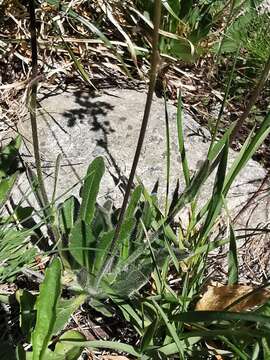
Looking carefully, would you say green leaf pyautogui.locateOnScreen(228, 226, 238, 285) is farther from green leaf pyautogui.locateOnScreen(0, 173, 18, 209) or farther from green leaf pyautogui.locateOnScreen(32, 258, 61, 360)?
green leaf pyautogui.locateOnScreen(0, 173, 18, 209)

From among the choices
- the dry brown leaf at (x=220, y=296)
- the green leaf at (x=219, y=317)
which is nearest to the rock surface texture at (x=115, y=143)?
the dry brown leaf at (x=220, y=296)

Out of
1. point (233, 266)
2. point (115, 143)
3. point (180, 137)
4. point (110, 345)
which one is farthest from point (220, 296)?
point (115, 143)

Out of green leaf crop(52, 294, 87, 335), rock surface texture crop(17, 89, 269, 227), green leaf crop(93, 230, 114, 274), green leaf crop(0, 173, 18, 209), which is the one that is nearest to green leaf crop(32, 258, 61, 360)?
green leaf crop(52, 294, 87, 335)

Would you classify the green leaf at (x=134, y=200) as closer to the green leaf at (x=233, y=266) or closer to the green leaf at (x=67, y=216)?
the green leaf at (x=67, y=216)

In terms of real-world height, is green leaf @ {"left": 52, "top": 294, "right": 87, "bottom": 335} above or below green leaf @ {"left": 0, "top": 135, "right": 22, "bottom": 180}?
below

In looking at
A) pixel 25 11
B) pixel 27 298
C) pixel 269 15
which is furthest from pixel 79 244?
pixel 269 15

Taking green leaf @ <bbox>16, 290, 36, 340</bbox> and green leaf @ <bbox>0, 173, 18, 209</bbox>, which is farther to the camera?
green leaf @ <bbox>0, 173, 18, 209</bbox>

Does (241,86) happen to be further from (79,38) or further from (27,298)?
(27,298)
